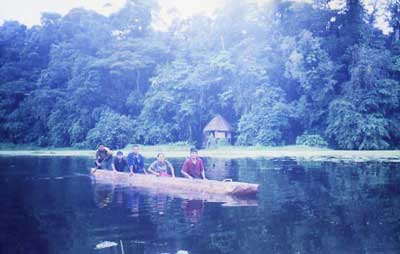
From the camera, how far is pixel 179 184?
42.7ft

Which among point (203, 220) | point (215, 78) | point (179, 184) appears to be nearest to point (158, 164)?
point (179, 184)

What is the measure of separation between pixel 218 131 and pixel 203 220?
26725 mm

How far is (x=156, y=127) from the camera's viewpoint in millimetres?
36188

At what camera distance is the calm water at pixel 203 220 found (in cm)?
686

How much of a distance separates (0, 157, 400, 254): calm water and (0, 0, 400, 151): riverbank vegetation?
18521 millimetres

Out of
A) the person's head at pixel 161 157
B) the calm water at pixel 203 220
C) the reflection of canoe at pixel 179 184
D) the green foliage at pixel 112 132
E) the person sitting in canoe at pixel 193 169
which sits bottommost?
the calm water at pixel 203 220

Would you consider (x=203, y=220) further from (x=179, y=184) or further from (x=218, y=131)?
(x=218, y=131)

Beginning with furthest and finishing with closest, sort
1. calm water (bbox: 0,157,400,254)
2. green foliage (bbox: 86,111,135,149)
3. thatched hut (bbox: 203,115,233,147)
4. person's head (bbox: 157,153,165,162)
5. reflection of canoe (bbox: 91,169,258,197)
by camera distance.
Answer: green foliage (bbox: 86,111,135,149), thatched hut (bbox: 203,115,233,147), person's head (bbox: 157,153,165,162), reflection of canoe (bbox: 91,169,258,197), calm water (bbox: 0,157,400,254)

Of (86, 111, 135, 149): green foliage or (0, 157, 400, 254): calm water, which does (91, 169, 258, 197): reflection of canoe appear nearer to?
(0, 157, 400, 254): calm water

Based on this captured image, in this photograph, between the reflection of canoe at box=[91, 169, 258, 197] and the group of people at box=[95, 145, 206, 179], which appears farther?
the group of people at box=[95, 145, 206, 179]

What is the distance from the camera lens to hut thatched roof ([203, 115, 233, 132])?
35.1 m

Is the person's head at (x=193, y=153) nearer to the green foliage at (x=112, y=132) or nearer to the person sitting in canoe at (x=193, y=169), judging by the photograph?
the person sitting in canoe at (x=193, y=169)

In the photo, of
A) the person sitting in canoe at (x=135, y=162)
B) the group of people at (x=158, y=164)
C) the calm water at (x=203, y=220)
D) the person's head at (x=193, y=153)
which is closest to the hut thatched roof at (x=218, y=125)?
the group of people at (x=158, y=164)

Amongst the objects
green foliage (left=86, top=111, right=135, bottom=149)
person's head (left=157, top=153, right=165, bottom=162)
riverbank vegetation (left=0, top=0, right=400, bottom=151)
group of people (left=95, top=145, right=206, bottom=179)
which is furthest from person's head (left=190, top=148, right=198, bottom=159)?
green foliage (left=86, top=111, right=135, bottom=149)
